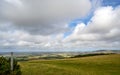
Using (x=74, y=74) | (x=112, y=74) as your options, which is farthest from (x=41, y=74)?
(x=112, y=74)

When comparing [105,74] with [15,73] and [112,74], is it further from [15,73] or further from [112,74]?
[15,73]

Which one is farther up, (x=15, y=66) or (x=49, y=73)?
(x=15, y=66)

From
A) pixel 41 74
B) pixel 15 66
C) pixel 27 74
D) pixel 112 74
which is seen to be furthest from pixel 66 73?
pixel 15 66

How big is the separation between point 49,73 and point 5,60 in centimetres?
1686

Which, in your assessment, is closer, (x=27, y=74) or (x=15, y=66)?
(x=15, y=66)

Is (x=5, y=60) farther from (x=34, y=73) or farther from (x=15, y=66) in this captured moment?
(x=34, y=73)

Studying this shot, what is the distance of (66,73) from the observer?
39.2 meters

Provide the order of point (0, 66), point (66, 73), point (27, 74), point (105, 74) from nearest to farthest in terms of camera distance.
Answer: point (0, 66) < point (27, 74) < point (66, 73) < point (105, 74)

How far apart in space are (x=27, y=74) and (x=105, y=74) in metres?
17.8

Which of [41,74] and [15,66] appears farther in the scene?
[41,74]

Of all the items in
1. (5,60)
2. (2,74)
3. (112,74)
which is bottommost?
(112,74)

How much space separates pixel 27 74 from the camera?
1437 inches

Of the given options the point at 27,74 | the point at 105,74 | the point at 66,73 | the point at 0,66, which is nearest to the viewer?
the point at 0,66

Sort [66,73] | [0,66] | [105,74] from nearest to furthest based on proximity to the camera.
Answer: [0,66] < [66,73] < [105,74]
